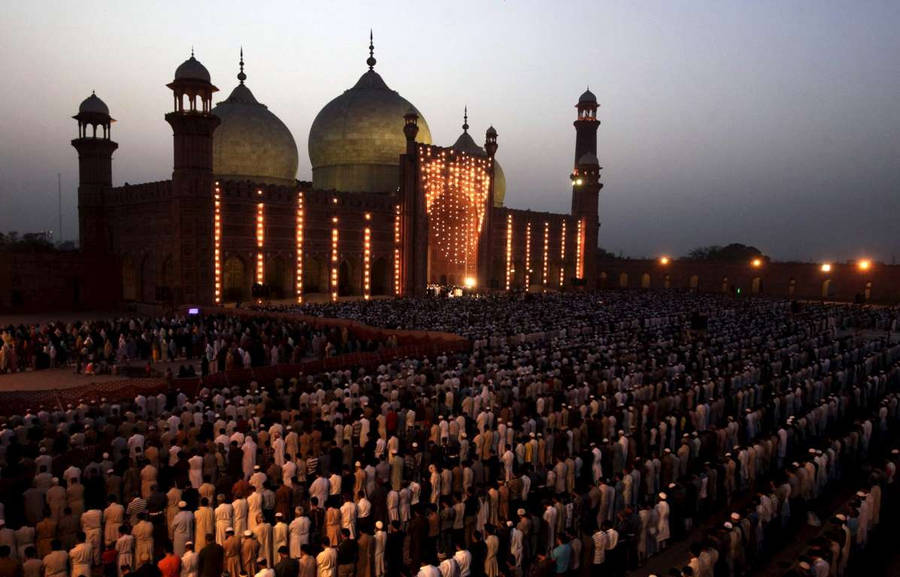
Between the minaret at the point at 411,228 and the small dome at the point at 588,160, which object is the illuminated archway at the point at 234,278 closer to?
the minaret at the point at 411,228

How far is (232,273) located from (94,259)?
7.25 metres

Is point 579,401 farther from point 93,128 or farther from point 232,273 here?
point 93,128

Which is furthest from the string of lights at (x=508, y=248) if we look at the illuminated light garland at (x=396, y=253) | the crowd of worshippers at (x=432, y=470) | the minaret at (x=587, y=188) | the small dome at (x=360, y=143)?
the crowd of worshippers at (x=432, y=470)

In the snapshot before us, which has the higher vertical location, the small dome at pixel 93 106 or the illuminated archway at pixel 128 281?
the small dome at pixel 93 106

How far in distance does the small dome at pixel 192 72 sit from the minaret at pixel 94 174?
674 centimetres

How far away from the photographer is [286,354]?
65.1ft

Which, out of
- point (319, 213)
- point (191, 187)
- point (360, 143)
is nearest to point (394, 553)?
point (191, 187)

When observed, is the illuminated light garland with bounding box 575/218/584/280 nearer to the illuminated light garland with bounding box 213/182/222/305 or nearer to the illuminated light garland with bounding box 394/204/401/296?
the illuminated light garland with bounding box 394/204/401/296

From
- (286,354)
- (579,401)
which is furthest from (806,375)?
(286,354)

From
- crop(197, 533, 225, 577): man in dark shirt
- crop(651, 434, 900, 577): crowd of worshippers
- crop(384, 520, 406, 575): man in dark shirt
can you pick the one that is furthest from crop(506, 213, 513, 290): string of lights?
crop(197, 533, 225, 577): man in dark shirt

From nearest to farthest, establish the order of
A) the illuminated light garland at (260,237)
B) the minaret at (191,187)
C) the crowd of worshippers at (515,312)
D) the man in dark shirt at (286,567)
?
1. the man in dark shirt at (286,567)
2. the crowd of worshippers at (515,312)
3. the minaret at (191,187)
4. the illuminated light garland at (260,237)

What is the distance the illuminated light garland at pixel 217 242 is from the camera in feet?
102

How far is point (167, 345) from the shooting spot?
2045cm

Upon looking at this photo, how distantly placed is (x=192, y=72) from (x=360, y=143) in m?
15.7
